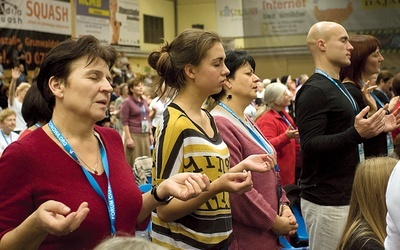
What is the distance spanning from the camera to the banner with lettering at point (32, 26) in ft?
55.8

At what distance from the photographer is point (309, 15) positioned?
1998cm

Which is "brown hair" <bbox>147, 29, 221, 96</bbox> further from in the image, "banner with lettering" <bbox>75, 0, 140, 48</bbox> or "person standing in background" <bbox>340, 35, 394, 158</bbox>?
"banner with lettering" <bbox>75, 0, 140, 48</bbox>

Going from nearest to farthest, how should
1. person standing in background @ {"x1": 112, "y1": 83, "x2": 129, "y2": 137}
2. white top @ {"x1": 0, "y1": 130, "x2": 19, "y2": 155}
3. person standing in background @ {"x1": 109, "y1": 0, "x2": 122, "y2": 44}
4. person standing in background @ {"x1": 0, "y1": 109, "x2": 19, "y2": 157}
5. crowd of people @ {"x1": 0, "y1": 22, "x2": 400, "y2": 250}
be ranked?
crowd of people @ {"x1": 0, "y1": 22, "x2": 400, "y2": 250}, white top @ {"x1": 0, "y1": 130, "x2": 19, "y2": 155}, person standing in background @ {"x1": 0, "y1": 109, "x2": 19, "y2": 157}, person standing in background @ {"x1": 112, "y1": 83, "x2": 129, "y2": 137}, person standing in background @ {"x1": 109, "y1": 0, "x2": 122, "y2": 44}

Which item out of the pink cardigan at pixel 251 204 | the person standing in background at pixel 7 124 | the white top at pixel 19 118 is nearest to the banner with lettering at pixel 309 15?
the white top at pixel 19 118

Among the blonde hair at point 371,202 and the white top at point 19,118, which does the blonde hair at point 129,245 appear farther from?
the white top at point 19,118

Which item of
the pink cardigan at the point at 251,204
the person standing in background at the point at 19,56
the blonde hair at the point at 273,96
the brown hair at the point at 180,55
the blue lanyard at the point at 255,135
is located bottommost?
the pink cardigan at the point at 251,204

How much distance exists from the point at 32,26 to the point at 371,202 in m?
15.8

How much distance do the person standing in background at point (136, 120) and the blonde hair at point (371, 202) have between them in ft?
33.7

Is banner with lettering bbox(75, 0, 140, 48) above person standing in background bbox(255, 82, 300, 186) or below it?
above

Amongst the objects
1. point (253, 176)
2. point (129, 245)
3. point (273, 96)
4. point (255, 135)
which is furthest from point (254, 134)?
point (273, 96)

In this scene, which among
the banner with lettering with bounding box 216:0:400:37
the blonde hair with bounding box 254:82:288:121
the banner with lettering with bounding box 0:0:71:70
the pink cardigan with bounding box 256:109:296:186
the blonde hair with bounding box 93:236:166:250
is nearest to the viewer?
the blonde hair with bounding box 93:236:166:250

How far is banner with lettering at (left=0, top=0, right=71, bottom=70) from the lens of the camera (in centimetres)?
1702

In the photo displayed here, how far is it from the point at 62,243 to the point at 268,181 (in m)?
1.52

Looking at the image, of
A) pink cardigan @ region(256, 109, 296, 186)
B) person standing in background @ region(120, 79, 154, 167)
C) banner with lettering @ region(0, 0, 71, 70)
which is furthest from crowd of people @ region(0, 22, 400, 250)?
banner with lettering @ region(0, 0, 71, 70)
